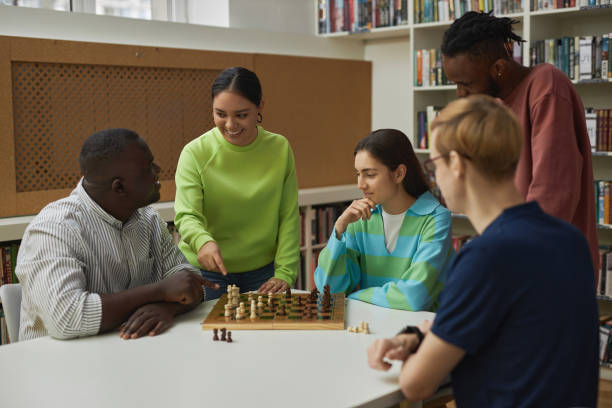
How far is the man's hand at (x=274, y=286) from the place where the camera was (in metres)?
2.26

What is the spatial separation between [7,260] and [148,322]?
5.68ft

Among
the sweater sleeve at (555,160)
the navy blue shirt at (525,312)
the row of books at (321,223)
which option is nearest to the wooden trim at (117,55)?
the row of books at (321,223)

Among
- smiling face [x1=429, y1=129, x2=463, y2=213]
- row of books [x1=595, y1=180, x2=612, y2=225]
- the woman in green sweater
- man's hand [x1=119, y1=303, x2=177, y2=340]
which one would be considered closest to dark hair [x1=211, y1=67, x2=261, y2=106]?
the woman in green sweater

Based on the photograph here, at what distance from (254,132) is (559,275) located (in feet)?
4.92

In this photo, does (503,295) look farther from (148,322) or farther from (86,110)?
(86,110)

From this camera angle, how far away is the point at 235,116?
94.6 inches

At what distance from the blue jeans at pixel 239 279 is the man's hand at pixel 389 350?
1075mm

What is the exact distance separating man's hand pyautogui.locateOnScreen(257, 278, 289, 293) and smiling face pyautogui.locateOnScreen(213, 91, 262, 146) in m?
0.55

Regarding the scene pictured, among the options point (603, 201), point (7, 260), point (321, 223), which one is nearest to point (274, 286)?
A: point (7, 260)

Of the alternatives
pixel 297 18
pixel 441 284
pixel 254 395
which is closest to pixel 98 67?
pixel 297 18

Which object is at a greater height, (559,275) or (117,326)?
(559,275)

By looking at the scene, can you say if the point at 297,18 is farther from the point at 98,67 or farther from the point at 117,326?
the point at 117,326

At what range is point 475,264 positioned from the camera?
1.23 m

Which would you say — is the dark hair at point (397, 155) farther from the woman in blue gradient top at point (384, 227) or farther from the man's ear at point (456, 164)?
the man's ear at point (456, 164)
